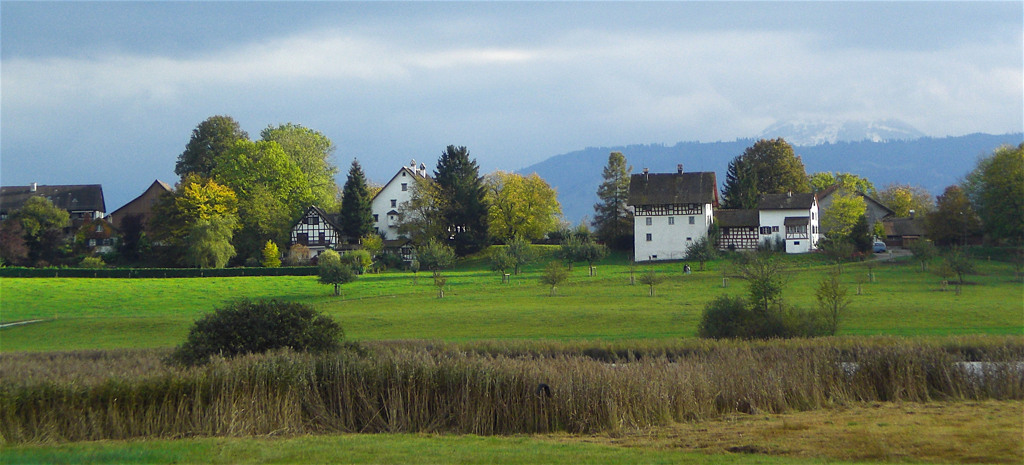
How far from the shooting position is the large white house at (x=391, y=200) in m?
97.7

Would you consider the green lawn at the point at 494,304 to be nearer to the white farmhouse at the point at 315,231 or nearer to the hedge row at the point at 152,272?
the hedge row at the point at 152,272

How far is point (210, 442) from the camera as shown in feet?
43.7

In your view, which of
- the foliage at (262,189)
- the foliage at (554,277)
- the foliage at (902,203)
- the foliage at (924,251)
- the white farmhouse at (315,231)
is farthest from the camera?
the foliage at (902,203)

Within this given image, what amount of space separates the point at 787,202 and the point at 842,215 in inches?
Answer: 220

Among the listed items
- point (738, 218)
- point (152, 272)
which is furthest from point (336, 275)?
point (738, 218)

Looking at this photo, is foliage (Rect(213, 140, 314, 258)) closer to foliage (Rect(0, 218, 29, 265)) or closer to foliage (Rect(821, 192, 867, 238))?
foliage (Rect(0, 218, 29, 265))

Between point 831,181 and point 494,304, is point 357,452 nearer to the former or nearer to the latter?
point 494,304

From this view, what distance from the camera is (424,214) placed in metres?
87.8

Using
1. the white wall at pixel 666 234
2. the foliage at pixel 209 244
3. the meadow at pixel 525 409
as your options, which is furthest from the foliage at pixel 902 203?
the meadow at pixel 525 409

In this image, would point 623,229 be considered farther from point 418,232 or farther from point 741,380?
point 741,380

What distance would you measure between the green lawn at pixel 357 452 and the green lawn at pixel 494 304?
18.4m

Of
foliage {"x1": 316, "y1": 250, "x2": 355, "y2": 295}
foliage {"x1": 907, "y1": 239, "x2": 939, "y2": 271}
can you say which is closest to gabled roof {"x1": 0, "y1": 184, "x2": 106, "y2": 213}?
foliage {"x1": 316, "y1": 250, "x2": 355, "y2": 295}

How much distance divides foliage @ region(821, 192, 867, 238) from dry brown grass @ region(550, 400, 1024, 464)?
68.7 metres

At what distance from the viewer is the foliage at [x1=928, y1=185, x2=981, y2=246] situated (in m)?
74.4
